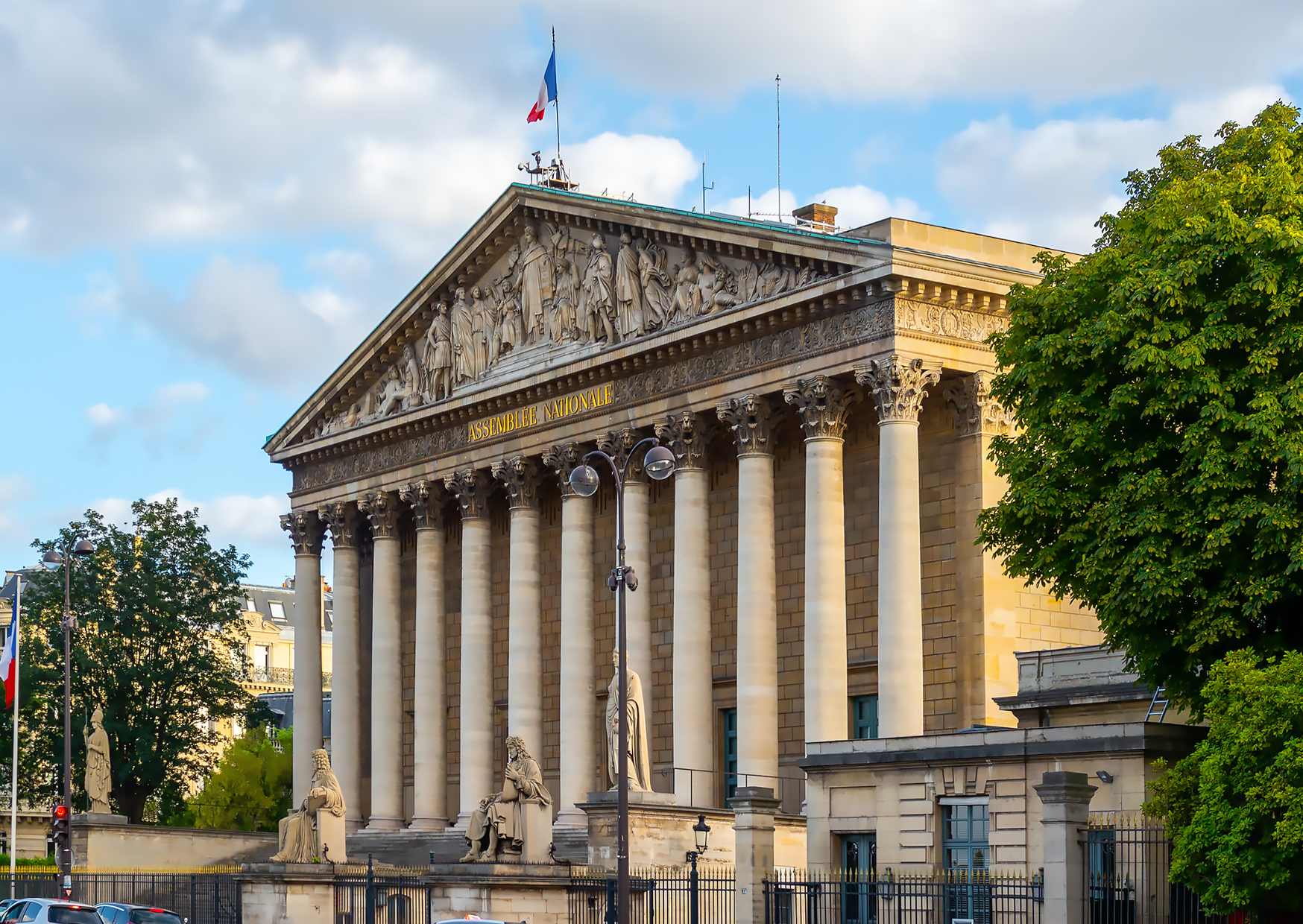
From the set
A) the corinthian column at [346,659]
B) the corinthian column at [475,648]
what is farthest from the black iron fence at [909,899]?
the corinthian column at [346,659]

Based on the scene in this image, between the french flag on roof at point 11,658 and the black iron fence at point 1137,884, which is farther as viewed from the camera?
the french flag on roof at point 11,658

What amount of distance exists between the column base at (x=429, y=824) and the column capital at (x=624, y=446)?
1292cm

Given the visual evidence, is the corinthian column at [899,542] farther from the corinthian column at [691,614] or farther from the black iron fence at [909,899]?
the black iron fence at [909,899]

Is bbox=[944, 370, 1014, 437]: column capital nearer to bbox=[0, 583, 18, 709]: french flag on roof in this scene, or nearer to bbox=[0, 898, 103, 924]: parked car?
bbox=[0, 898, 103, 924]: parked car

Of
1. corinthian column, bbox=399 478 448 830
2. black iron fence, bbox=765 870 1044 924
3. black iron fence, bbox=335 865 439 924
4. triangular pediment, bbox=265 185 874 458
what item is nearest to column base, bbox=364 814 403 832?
corinthian column, bbox=399 478 448 830

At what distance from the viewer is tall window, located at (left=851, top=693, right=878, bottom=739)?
50.6m

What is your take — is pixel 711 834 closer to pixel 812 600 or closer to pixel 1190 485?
pixel 812 600

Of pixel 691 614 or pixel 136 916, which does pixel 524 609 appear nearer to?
pixel 691 614

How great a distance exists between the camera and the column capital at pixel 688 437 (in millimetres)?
52500

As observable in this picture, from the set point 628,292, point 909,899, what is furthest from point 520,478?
point 909,899

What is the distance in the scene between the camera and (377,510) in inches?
2557

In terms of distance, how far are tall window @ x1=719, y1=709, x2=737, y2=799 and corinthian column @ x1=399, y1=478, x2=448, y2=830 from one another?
10.6 m

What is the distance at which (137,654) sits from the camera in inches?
2995

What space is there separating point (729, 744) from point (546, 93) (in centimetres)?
1887
